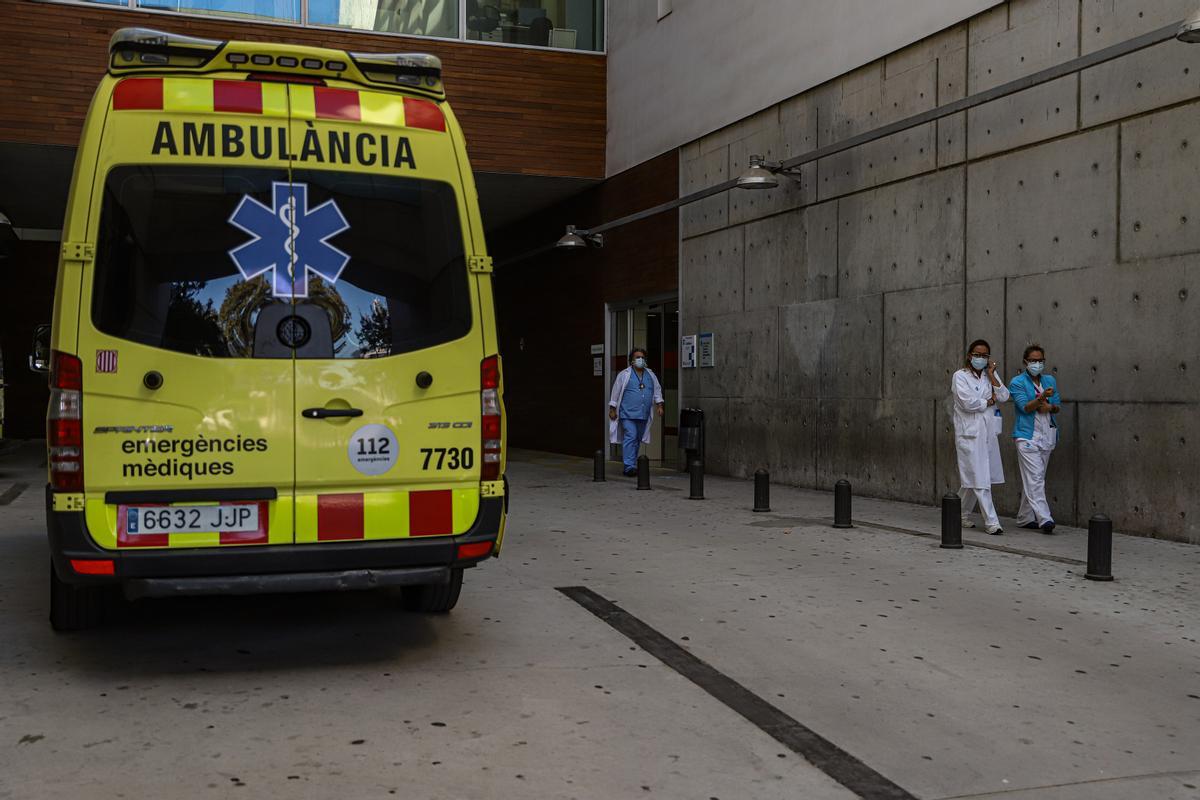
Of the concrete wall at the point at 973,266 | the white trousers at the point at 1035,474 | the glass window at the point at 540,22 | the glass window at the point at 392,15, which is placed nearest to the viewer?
the concrete wall at the point at 973,266

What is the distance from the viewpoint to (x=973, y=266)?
11.3 meters

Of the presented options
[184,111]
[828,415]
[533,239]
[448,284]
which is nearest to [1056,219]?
[828,415]

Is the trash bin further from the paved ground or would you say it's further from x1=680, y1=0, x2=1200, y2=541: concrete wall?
the paved ground

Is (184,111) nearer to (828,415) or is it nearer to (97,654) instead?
(97,654)

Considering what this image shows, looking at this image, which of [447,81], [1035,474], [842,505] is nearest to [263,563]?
[842,505]

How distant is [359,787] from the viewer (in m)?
3.71

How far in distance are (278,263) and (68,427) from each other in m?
1.12

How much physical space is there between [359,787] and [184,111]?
306 centimetres

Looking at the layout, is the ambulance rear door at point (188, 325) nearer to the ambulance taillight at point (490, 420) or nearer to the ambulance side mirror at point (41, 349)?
the ambulance taillight at point (490, 420)

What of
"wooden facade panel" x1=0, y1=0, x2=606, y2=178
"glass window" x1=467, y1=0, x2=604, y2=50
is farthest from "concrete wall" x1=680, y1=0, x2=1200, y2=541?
"glass window" x1=467, y1=0, x2=604, y2=50

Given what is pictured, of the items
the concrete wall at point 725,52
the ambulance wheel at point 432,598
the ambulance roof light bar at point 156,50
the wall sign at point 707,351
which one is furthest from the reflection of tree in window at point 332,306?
the wall sign at point 707,351

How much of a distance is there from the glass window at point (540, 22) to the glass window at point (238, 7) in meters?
2.80

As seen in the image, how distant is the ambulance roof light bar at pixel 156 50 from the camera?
4.99 meters

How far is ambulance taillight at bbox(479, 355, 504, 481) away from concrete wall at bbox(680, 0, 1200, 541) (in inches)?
254
